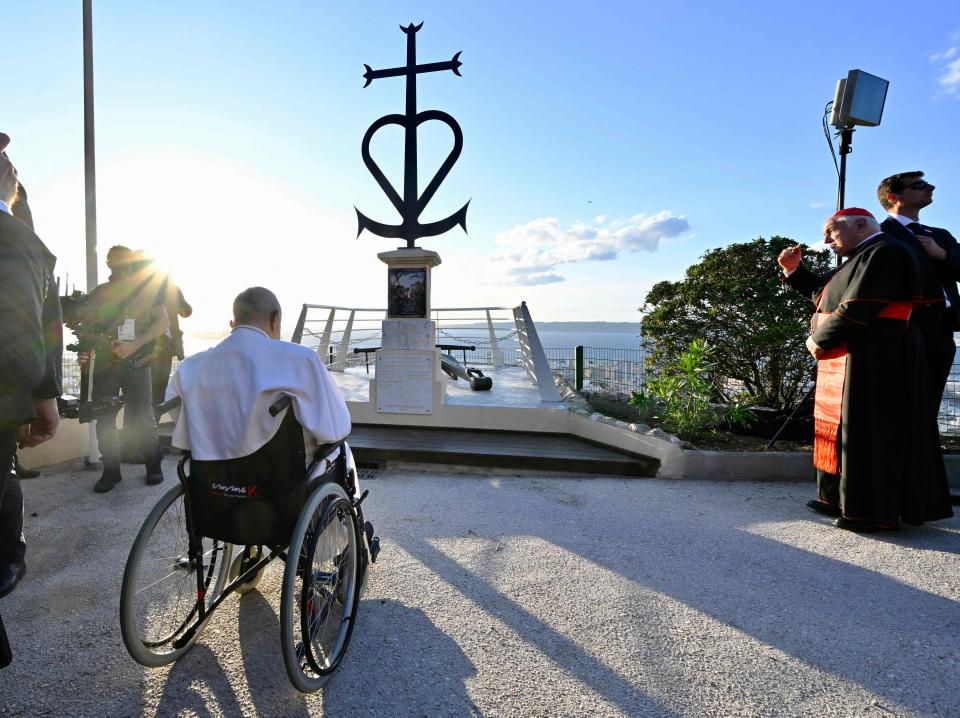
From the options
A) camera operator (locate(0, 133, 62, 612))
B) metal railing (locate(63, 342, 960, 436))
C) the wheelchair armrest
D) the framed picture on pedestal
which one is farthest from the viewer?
metal railing (locate(63, 342, 960, 436))

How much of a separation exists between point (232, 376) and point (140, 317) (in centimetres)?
277

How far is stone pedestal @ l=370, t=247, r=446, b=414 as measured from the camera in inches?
224

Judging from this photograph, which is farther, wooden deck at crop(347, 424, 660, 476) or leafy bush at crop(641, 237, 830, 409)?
leafy bush at crop(641, 237, 830, 409)

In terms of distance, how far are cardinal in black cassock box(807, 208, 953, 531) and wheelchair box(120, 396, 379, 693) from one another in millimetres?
2914

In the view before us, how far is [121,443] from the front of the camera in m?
4.32

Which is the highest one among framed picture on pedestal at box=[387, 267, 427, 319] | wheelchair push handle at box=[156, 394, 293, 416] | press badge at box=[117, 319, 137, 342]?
framed picture on pedestal at box=[387, 267, 427, 319]

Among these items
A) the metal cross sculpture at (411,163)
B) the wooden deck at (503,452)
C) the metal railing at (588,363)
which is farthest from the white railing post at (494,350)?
the wooden deck at (503,452)

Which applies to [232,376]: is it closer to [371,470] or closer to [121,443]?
[371,470]

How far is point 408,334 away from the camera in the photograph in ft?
19.1

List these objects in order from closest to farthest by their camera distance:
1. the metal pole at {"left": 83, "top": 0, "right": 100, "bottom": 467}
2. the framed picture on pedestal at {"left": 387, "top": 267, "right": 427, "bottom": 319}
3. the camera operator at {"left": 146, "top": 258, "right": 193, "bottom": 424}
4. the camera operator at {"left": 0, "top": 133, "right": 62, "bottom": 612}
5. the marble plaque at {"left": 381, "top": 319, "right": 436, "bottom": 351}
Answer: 1. the camera operator at {"left": 0, "top": 133, "right": 62, "bottom": 612}
2. the camera operator at {"left": 146, "top": 258, "right": 193, "bottom": 424}
3. the metal pole at {"left": 83, "top": 0, "right": 100, "bottom": 467}
4. the marble plaque at {"left": 381, "top": 319, "right": 436, "bottom": 351}
5. the framed picture on pedestal at {"left": 387, "top": 267, "right": 427, "bottom": 319}

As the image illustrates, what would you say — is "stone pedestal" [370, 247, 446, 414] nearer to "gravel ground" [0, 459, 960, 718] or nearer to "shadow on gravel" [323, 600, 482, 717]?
"gravel ground" [0, 459, 960, 718]

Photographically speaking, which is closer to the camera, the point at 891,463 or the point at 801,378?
the point at 891,463

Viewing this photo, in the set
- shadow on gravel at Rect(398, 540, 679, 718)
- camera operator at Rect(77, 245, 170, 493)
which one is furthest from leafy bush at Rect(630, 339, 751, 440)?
camera operator at Rect(77, 245, 170, 493)

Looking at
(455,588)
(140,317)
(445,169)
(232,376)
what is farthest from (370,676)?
(445,169)
